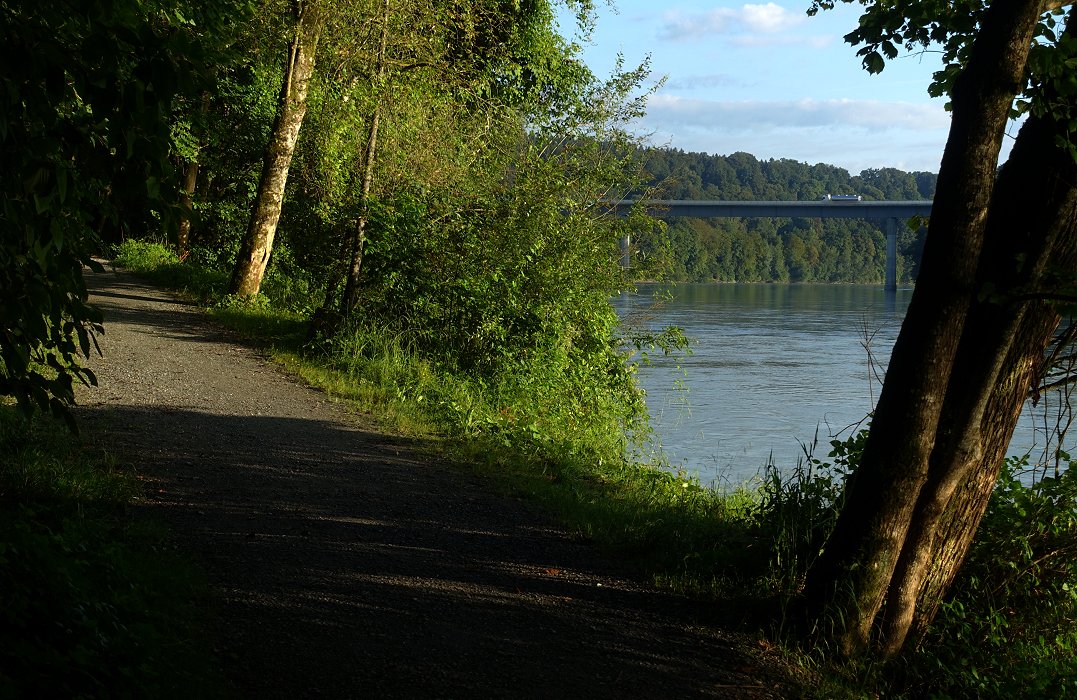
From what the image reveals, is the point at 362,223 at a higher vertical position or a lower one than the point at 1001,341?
higher

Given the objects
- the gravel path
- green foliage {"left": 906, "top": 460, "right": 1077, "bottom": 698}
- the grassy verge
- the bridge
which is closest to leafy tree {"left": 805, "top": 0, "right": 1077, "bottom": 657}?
green foliage {"left": 906, "top": 460, "right": 1077, "bottom": 698}

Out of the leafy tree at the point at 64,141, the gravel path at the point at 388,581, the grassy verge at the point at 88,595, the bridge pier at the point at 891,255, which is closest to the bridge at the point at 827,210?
the bridge pier at the point at 891,255

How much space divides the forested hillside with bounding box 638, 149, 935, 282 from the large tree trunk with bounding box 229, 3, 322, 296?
2164 inches

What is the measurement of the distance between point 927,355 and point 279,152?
577 inches

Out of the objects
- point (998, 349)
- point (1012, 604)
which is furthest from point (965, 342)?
Answer: point (1012, 604)

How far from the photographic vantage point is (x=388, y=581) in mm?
5742

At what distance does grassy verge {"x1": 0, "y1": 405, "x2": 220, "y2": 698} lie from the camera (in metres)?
3.43

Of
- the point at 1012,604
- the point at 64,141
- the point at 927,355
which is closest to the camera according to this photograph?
the point at 64,141

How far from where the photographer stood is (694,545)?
6875mm

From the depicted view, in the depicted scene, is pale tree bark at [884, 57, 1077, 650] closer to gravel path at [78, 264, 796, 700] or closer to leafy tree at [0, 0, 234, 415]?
gravel path at [78, 264, 796, 700]

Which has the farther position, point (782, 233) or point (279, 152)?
point (782, 233)

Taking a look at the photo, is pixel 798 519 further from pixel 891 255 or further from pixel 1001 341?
pixel 891 255

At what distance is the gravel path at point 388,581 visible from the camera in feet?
15.3

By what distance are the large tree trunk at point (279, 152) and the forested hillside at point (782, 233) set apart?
5496 cm
